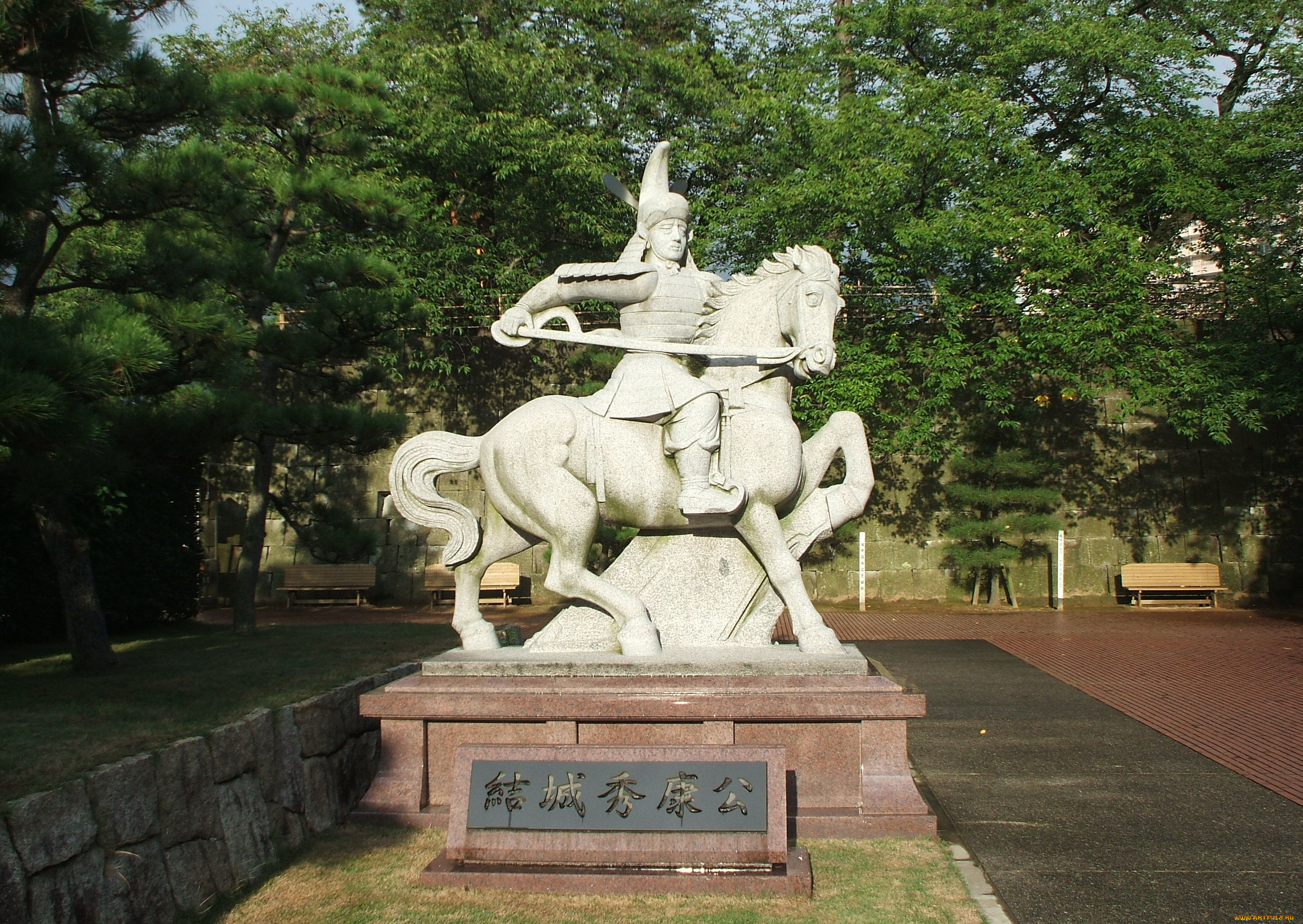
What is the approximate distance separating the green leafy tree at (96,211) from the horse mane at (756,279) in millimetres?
2644

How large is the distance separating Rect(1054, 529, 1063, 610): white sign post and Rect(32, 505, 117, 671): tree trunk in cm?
1158

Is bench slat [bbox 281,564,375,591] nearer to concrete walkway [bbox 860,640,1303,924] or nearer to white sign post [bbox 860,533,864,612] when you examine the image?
white sign post [bbox 860,533,864,612]

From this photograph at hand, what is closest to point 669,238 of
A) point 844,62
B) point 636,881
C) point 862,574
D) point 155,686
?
point 636,881

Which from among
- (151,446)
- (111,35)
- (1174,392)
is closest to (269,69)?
(111,35)

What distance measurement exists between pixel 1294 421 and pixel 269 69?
17.0 m

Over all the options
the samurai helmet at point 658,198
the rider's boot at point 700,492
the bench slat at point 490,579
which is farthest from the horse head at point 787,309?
the bench slat at point 490,579

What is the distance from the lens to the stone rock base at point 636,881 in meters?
3.64

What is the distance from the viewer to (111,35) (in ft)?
20.6

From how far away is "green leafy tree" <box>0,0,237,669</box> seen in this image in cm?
490

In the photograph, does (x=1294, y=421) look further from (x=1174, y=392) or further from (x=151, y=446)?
(x=151, y=446)

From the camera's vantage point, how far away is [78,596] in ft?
21.1

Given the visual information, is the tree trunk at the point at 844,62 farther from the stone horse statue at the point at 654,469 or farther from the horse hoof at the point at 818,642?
the horse hoof at the point at 818,642

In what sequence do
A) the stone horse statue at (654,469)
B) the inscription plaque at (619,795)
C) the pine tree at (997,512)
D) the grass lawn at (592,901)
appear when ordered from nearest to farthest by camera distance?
the grass lawn at (592,901), the inscription plaque at (619,795), the stone horse statue at (654,469), the pine tree at (997,512)

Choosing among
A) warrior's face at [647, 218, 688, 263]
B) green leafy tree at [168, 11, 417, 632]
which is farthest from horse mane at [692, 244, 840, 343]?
green leafy tree at [168, 11, 417, 632]
